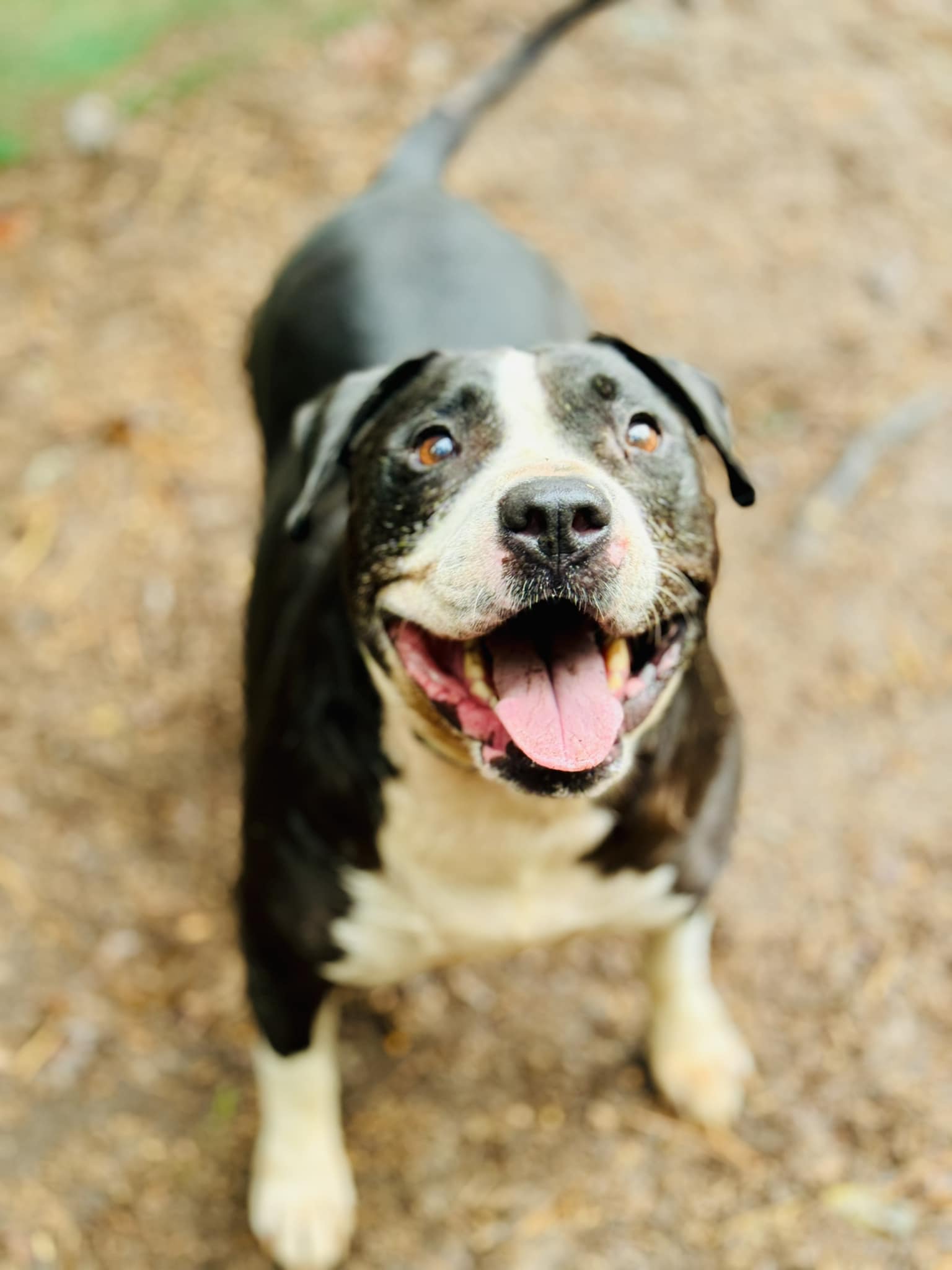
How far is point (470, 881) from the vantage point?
247cm

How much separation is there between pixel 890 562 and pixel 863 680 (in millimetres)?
453

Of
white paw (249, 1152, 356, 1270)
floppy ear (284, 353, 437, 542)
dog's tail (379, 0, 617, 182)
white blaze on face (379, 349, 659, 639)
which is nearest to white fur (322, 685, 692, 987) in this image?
white blaze on face (379, 349, 659, 639)

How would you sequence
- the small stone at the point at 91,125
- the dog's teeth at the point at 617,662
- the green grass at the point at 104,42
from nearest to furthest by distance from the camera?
the dog's teeth at the point at 617,662 < the small stone at the point at 91,125 < the green grass at the point at 104,42

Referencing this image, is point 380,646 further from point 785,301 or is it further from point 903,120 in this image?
point 903,120

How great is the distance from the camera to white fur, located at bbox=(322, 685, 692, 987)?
237cm

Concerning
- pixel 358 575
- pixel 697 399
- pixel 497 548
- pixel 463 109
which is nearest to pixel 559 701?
pixel 497 548

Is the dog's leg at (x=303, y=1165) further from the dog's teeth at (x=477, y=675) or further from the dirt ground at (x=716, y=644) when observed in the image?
the dog's teeth at (x=477, y=675)

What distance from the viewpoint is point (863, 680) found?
12.7 ft

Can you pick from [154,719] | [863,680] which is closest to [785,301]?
[863,680]

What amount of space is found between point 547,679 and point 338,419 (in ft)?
1.99

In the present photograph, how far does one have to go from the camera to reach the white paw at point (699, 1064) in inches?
120

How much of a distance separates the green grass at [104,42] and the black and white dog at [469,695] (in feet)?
10.6

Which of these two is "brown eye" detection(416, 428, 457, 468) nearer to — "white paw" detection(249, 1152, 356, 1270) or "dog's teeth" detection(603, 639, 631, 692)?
"dog's teeth" detection(603, 639, 631, 692)

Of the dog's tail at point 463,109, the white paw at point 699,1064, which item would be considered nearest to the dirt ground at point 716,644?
the white paw at point 699,1064
